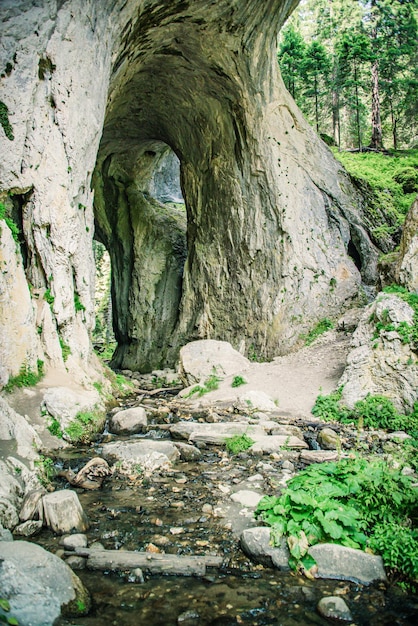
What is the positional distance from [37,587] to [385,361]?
25.7 ft

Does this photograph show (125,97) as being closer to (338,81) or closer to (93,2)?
(93,2)

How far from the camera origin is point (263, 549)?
380 cm

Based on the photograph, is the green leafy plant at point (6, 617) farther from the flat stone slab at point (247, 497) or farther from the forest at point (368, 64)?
the forest at point (368, 64)

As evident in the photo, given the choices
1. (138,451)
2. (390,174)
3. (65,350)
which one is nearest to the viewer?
(138,451)

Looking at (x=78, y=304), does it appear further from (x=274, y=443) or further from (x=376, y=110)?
(x=376, y=110)

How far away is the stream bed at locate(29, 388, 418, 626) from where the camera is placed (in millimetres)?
3127

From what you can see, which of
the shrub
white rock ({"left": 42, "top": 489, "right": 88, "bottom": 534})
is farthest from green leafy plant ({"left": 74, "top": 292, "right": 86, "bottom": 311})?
the shrub

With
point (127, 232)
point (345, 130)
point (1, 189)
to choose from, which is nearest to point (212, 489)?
Answer: point (1, 189)

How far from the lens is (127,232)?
23.8 metres

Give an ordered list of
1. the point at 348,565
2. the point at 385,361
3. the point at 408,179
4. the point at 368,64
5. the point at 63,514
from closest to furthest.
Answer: the point at 348,565 → the point at 63,514 → the point at 385,361 → the point at 408,179 → the point at 368,64

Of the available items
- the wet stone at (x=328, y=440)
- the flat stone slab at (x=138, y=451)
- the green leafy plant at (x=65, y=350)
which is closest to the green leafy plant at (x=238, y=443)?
the flat stone slab at (x=138, y=451)

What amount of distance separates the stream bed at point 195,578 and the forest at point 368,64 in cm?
2677

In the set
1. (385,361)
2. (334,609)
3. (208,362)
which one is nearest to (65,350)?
(208,362)

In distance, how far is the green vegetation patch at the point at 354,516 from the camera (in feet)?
11.8
